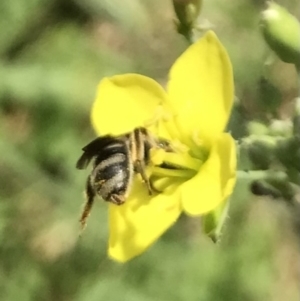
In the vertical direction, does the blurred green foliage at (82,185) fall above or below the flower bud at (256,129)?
below

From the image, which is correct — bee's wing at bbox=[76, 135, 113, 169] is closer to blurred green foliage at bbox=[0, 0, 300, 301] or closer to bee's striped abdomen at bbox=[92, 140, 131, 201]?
bee's striped abdomen at bbox=[92, 140, 131, 201]

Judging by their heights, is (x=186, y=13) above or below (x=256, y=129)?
above

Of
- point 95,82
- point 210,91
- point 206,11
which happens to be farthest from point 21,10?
point 210,91

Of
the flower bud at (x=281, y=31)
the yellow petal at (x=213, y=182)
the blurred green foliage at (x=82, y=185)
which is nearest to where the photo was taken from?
the yellow petal at (x=213, y=182)

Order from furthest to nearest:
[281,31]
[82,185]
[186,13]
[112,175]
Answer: [82,185], [186,13], [281,31], [112,175]

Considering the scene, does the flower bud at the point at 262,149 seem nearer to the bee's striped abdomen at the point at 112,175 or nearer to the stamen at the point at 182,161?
the stamen at the point at 182,161

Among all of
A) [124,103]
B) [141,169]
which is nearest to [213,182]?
[141,169]

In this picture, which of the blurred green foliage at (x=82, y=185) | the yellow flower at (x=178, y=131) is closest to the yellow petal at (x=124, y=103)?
the yellow flower at (x=178, y=131)

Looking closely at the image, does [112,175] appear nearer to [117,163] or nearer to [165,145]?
[117,163]

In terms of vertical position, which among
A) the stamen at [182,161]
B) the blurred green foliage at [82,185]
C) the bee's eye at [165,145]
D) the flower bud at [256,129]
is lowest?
the blurred green foliage at [82,185]
